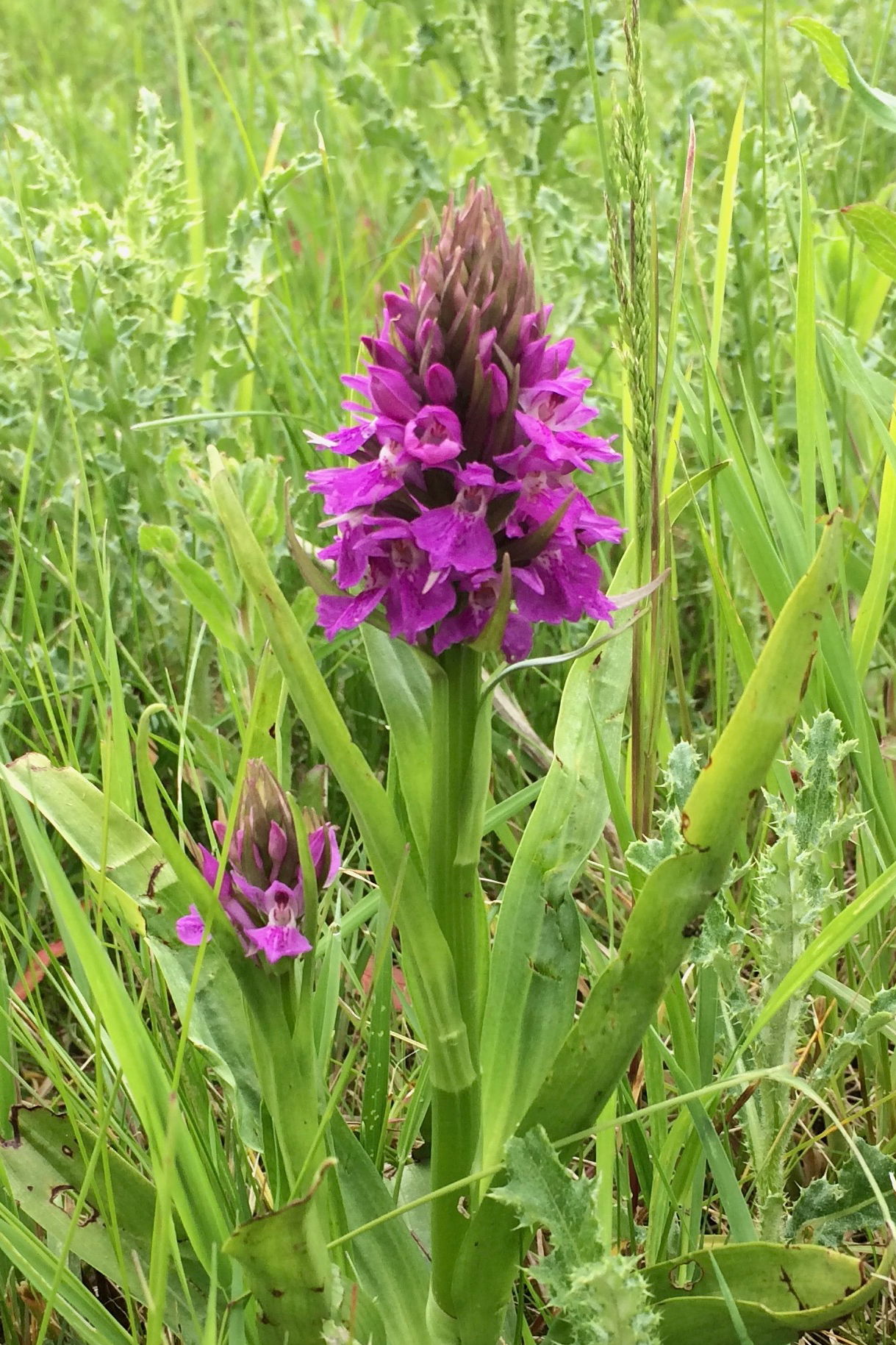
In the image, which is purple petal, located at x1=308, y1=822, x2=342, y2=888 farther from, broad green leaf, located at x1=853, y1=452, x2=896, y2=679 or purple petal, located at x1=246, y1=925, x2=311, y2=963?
broad green leaf, located at x1=853, y1=452, x2=896, y2=679

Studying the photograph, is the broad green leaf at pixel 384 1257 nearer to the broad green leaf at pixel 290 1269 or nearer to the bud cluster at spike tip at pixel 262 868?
the broad green leaf at pixel 290 1269

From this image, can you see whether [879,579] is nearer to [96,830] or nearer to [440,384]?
[440,384]

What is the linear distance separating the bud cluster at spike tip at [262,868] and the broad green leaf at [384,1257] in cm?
24

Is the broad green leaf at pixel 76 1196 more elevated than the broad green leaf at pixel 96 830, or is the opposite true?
the broad green leaf at pixel 96 830

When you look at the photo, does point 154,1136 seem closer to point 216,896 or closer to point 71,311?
point 216,896

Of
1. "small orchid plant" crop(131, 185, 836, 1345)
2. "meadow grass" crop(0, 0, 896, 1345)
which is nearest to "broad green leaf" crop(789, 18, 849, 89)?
"meadow grass" crop(0, 0, 896, 1345)

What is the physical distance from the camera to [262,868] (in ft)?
3.04

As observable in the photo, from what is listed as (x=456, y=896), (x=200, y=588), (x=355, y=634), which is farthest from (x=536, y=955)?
(x=355, y=634)

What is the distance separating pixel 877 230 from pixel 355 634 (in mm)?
1035

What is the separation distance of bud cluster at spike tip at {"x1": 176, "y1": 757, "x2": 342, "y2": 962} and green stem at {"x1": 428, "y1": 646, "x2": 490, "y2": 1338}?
101 mm

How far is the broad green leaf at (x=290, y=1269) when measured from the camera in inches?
31.9

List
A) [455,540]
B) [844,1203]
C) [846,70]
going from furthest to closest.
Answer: [846,70] → [844,1203] → [455,540]

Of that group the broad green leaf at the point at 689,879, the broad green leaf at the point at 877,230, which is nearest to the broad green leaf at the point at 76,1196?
the broad green leaf at the point at 689,879

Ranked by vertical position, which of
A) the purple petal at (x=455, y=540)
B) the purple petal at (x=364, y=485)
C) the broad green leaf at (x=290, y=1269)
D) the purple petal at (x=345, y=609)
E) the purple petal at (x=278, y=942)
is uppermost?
the purple petal at (x=364, y=485)
